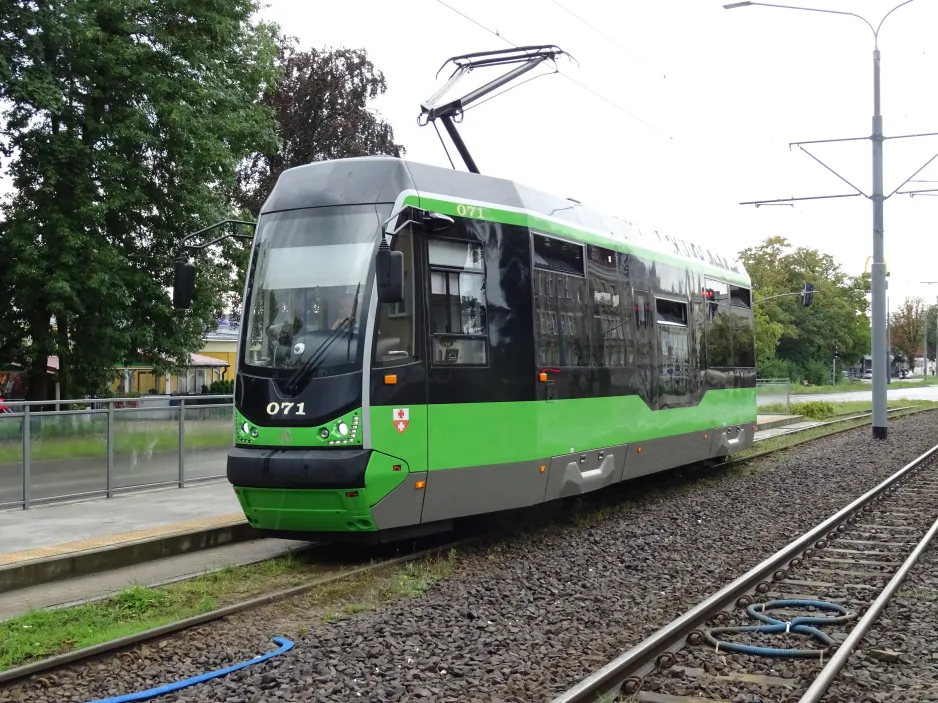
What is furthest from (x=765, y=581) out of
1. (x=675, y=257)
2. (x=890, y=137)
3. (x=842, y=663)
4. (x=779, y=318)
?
(x=779, y=318)

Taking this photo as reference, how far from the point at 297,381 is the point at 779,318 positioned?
72281 mm

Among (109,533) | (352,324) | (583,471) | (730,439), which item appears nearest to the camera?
(352,324)

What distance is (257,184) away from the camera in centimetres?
3547

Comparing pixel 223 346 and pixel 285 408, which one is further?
pixel 223 346

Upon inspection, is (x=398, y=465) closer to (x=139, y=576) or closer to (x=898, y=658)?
(x=139, y=576)

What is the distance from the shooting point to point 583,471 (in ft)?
35.5

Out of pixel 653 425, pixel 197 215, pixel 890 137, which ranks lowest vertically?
pixel 653 425

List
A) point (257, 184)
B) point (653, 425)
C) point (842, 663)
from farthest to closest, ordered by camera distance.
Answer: point (257, 184), point (653, 425), point (842, 663)

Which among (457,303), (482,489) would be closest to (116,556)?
(482,489)

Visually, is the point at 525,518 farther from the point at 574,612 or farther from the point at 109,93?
the point at 109,93

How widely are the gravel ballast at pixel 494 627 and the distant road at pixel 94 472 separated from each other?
539cm

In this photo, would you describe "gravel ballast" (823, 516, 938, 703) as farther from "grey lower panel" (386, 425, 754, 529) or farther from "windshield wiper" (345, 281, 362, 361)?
"windshield wiper" (345, 281, 362, 361)

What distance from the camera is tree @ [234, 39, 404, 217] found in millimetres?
34938

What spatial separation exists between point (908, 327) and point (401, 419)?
385 ft
